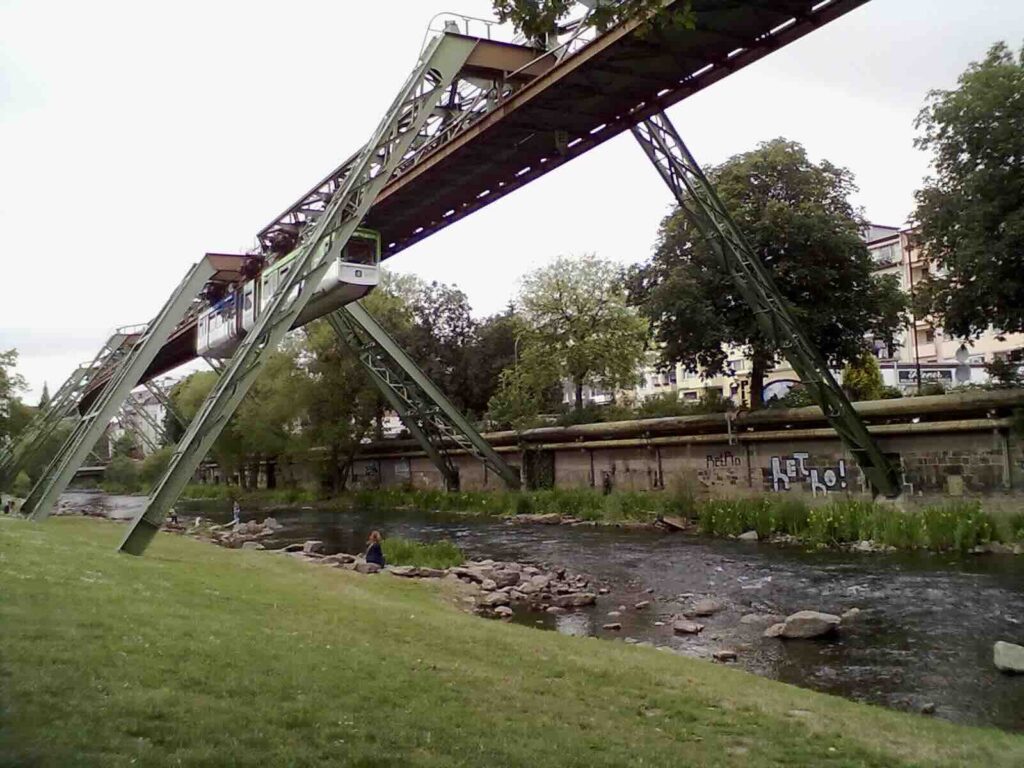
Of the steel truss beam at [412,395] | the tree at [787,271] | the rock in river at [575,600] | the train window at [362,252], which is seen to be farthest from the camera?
the steel truss beam at [412,395]

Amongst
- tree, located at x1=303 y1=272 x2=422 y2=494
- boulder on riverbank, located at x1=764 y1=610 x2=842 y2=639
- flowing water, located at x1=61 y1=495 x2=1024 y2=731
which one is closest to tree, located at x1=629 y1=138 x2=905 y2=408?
flowing water, located at x1=61 y1=495 x2=1024 y2=731

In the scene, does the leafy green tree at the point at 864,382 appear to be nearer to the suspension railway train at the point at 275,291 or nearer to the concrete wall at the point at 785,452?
the concrete wall at the point at 785,452

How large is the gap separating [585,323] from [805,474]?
15.7 m

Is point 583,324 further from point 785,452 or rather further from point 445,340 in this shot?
point 445,340

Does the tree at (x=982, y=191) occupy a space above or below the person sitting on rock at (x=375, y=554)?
above

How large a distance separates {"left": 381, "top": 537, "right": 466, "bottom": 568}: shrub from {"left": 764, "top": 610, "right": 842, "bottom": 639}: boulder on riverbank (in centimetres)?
1079

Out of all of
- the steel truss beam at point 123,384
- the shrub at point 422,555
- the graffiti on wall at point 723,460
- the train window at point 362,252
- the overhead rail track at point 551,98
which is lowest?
the shrub at point 422,555

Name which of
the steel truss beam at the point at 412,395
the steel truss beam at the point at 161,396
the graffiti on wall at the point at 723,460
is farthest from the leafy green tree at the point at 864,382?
the steel truss beam at the point at 161,396

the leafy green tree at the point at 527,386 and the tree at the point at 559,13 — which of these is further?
the leafy green tree at the point at 527,386

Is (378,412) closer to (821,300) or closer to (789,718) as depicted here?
(821,300)

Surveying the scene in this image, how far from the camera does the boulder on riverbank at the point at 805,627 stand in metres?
14.5

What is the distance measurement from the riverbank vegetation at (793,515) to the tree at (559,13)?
2093 cm

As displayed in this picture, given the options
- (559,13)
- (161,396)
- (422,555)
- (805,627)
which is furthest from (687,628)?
(161,396)

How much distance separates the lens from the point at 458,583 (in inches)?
803
